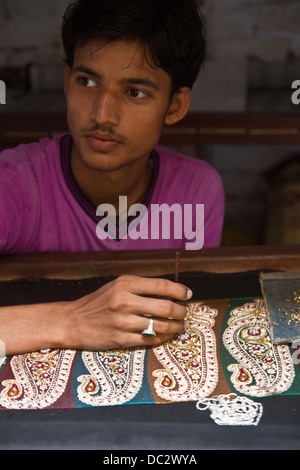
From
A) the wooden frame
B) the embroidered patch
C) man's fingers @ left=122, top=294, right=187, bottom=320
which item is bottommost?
the embroidered patch

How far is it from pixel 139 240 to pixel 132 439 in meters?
0.82

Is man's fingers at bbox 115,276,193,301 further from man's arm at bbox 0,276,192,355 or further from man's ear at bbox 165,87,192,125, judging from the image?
man's ear at bbox 165,87,192,125

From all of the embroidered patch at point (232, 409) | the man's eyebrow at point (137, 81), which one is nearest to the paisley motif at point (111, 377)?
the embroidered patch at point (232, 409)

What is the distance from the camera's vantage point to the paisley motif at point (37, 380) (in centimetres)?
83

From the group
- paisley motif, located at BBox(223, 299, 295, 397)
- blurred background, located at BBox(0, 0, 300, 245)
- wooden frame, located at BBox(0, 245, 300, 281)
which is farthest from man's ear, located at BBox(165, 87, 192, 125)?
blurred background, located at BBox(0, 0, 300, 245)

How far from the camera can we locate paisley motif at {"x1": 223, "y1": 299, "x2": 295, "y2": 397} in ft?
2.82

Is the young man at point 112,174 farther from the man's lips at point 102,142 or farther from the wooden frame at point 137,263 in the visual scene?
the wooden frame at point 137,263

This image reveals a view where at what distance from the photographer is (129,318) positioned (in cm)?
95

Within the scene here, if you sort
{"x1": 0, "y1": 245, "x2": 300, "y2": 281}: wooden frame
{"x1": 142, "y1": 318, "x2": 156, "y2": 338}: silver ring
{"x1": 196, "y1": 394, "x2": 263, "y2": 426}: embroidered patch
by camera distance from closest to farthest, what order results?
{"x1": 196, "y1": 394, "x2": 263, "y2": 426}: embroidered patch → {"x1": 142, "y1": 318, "x2": 156, "y2": 338}: silver ring → {"x1": 0, "y1": 245, "x2": 300, "y2": 281}: wooden frame

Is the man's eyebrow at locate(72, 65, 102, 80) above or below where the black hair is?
below

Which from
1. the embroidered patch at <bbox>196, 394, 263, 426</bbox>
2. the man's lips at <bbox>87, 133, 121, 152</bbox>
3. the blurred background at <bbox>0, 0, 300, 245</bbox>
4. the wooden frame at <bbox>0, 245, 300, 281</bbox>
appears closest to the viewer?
the embroidered patch at <bbox>196, 394, 263, 426</bbox>

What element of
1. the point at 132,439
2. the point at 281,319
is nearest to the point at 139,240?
the point at 281,319

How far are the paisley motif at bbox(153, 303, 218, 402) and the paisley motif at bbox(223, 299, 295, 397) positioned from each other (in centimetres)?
4
